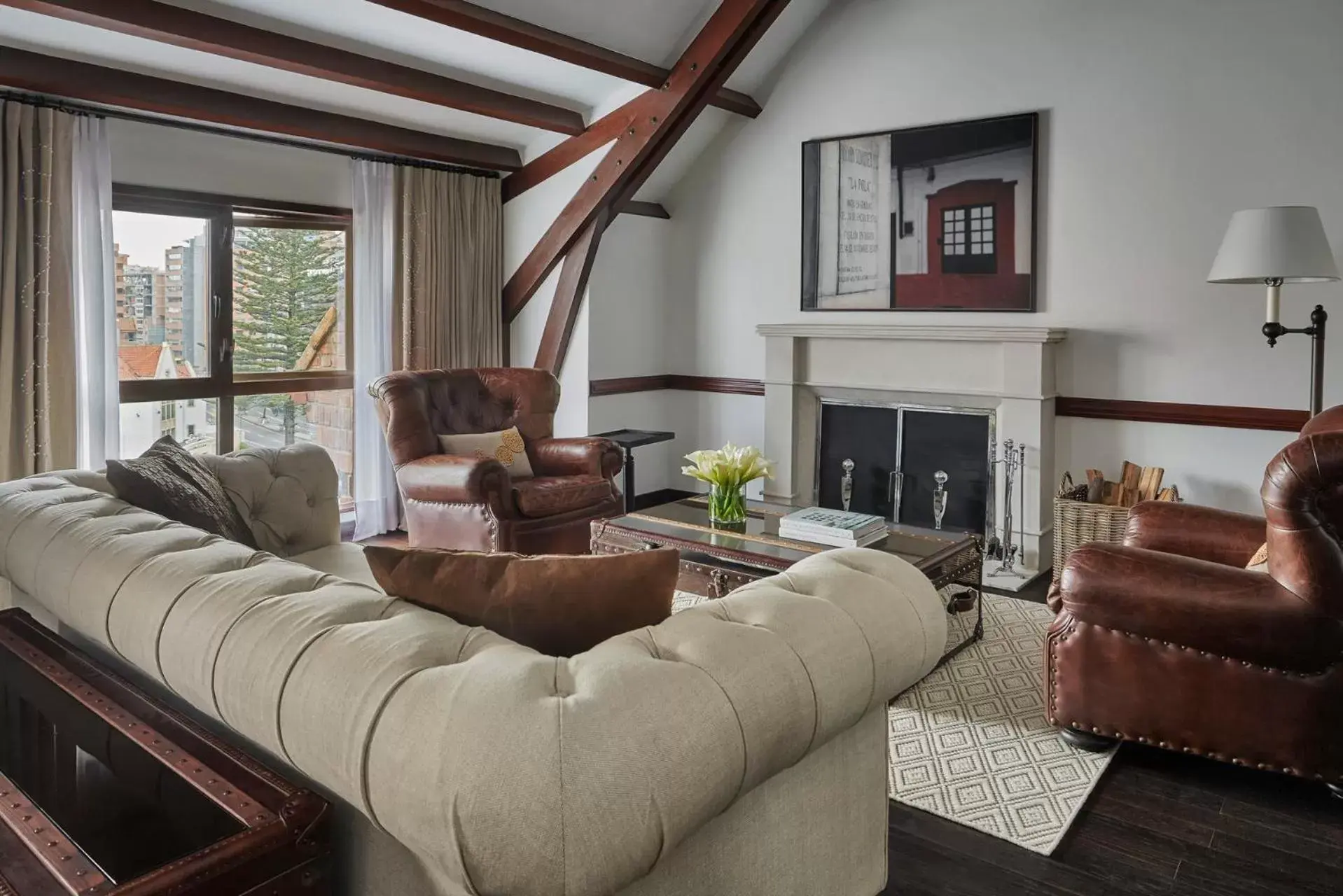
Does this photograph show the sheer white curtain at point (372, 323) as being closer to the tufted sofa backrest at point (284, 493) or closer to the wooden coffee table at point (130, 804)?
the tufted sofa backrest at point (284, 493)

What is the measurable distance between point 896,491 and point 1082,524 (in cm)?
118

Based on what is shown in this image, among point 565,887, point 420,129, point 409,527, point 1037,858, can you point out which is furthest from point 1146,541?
point 420,129

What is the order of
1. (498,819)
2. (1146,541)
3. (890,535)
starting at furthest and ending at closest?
(890,535), (1146,541), (498,819)

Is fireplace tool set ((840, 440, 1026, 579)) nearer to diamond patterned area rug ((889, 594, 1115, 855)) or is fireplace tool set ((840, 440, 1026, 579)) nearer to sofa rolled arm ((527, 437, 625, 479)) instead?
diamond patterned area rug ((889, 594, 1115, 855))

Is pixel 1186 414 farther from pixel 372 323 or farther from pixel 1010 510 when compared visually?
pixel 372 323

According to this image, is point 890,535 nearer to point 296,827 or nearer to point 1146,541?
point 1146,541

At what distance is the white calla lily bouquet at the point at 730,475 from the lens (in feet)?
12.0

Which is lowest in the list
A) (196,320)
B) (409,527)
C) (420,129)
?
(409,527)

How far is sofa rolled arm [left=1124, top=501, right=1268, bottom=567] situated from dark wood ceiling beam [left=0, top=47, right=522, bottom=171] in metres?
4.04

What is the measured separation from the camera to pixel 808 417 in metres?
5.79

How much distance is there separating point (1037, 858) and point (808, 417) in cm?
372

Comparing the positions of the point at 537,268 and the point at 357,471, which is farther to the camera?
the point at 537,268

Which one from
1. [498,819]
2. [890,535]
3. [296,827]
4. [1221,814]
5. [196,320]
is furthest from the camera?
[196,320]

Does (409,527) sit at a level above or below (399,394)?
below
